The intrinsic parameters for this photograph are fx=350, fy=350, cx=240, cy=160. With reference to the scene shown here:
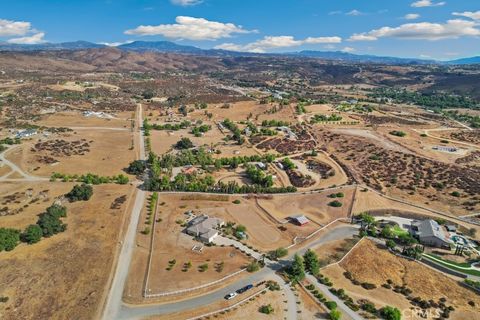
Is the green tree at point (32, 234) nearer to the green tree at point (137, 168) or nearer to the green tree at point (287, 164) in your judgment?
the green tree at point (137, 168)

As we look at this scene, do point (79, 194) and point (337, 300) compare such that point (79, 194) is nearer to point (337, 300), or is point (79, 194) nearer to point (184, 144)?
point (184, 144)

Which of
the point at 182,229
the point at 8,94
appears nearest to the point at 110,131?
the point at 182,229

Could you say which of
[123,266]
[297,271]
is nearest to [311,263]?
[297,271]

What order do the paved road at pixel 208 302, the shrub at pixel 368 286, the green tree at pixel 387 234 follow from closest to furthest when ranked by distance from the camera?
1. the paved road at pixel 208 302
2. the shrub at pixel 368 286
3. the green tree at pixel 387 234

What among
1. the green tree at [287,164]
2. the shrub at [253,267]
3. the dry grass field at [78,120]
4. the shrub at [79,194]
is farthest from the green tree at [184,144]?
the shrub at [253,267]

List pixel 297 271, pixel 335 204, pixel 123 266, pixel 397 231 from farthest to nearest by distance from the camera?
pixel 335 204
pixel 397 231
pixel 123 266
pixel 297 271
